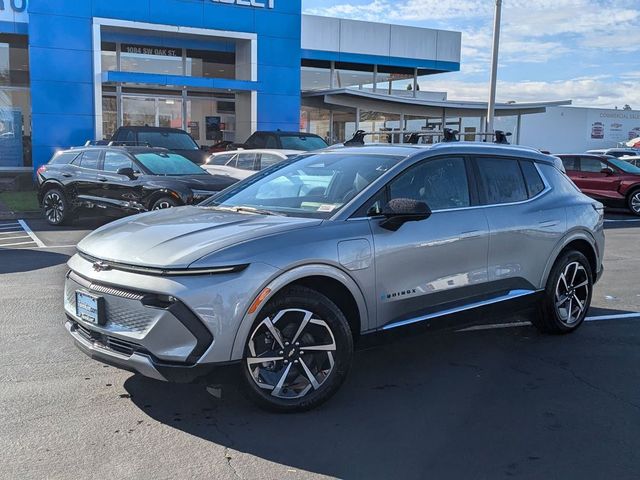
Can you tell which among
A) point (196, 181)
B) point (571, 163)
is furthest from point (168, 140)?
point (571, 163)

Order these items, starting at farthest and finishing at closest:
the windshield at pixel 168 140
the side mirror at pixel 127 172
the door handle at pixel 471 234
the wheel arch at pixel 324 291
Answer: the windshield at pixel 168 140 < the side mirror at pixel 127 172 < the door handle at pixel 471 234 < the wheel arch at pixel 324 291

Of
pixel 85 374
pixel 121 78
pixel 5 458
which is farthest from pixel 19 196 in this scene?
pixel 5 458

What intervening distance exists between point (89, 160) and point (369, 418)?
35.7 ft

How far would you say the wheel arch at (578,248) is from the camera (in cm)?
575

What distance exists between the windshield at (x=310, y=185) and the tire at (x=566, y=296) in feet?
6.80

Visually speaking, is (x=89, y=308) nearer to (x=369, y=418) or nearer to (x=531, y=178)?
(x=369, y=418)

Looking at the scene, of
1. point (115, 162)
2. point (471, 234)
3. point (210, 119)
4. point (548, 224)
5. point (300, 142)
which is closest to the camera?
point (471, 234)

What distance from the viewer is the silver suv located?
3.72 meters

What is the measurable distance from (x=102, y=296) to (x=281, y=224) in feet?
3.91

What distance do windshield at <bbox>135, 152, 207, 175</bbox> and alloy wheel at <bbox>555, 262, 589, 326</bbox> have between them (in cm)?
874

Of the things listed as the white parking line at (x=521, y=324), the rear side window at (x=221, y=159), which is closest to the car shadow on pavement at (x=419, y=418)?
the white parking line at (x=521, y=324)

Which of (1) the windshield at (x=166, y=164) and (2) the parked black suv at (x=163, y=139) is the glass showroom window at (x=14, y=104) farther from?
(1) the windshield at (x=166, y=164)

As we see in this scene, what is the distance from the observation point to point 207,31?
73.0ft

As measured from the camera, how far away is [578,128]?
177 ft
